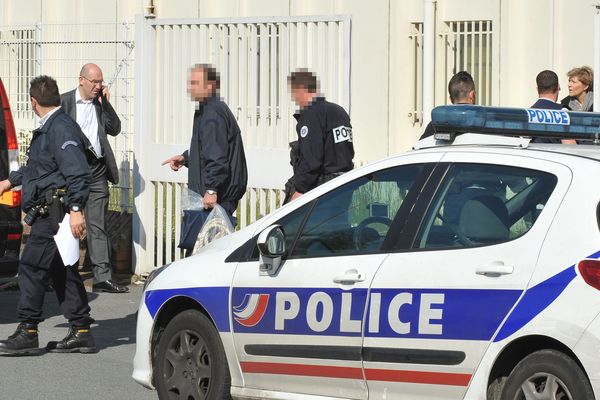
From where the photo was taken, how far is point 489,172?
21.3ft

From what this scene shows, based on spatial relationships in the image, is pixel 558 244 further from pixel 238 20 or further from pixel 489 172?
pixel 238 20

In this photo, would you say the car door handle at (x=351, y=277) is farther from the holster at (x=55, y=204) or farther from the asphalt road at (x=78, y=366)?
the holster at (x=55, y=204)

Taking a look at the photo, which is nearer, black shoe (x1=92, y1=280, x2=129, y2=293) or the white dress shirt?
the white dress shirt

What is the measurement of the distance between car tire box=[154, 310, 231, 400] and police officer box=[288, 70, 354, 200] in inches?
106

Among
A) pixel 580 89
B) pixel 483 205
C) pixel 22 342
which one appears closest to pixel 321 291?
pixel 483 205

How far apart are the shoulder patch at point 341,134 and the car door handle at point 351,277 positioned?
3.53 meters

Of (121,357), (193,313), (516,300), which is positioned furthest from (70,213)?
(516,300)

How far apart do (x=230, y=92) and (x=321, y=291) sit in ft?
20.3

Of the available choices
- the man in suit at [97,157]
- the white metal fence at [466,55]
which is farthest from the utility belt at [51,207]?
the white metal fence at [466,55]

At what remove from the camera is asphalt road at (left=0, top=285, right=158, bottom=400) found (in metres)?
8.50

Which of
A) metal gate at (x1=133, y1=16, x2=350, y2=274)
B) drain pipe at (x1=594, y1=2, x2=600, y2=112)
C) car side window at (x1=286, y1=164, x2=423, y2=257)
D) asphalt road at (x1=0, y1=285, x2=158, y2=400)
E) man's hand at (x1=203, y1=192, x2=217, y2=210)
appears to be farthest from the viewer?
metal gate at (x1=133, y1=16, x2=350, y2=274)

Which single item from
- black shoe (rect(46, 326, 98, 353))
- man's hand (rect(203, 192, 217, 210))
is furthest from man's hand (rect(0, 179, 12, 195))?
man's hand (rect(203, 192, 217, 210))

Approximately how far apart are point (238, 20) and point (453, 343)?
689 centimetres

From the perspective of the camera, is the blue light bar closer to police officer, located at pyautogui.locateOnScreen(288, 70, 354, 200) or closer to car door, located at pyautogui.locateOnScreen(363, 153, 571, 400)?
car door, located at pyautogui.locateOnScreen(363, 153, 571, 400)
